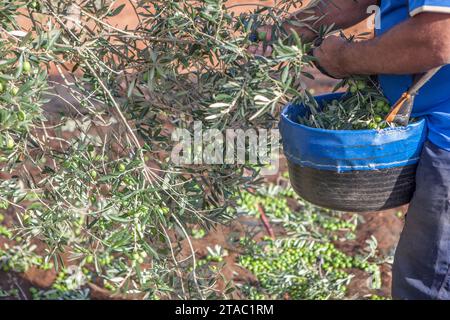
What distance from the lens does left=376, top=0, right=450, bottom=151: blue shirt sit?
110 inches

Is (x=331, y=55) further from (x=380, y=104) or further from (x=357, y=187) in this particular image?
(x=357, y=187)

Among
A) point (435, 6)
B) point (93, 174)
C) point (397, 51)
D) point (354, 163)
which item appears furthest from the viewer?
point (93, 174)

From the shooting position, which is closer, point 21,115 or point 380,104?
point 21,115

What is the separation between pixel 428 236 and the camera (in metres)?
2.93

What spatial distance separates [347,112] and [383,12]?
41 cm

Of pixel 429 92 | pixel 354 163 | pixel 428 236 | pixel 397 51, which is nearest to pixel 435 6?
pixel 397 51

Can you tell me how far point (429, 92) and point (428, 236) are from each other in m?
0.56

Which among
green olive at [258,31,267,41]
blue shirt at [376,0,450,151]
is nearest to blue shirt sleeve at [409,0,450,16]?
blue shirt at [376,0,450,151]

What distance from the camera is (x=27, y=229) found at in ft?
9.71

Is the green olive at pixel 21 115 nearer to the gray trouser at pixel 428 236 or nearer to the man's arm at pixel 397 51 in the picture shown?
the man's arm at pixel 397 51

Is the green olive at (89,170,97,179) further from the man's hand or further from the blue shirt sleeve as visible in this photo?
the blue shirt sleeve

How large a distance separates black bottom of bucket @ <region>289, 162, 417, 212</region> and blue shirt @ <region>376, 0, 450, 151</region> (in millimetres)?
184
